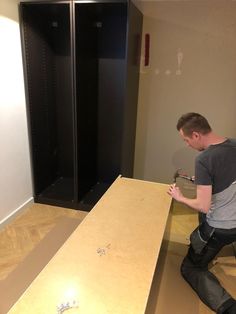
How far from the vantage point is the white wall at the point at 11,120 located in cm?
242

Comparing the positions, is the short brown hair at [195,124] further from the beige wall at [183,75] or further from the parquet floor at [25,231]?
the parquet floor at [25,231]

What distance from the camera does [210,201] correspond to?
1.62 meters

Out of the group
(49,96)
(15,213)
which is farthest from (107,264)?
(49,96)

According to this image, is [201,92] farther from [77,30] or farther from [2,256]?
[2,256]

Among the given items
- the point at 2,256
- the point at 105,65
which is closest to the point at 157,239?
the point at 2,256

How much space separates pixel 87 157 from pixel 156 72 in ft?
4.14

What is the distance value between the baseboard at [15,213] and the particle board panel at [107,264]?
130 cm

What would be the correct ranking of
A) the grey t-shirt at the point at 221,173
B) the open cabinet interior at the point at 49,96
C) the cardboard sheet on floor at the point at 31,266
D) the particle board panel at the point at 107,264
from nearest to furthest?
the particle board panel at the point at 107,264, the grey t-shirt at the point at 221,173, the cardboard sheet on floor at the point at 31,266, the open cabinet interior at the point at 49,96

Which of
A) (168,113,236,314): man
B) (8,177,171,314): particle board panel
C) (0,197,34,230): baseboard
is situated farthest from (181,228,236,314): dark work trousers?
(0,197,34,230): baseboard

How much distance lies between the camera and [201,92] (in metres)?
2.88

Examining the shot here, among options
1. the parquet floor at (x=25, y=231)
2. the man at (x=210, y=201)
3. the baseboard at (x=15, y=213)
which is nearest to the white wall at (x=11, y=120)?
the baseboard at (x=15, y=213)

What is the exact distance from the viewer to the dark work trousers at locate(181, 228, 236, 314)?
1781mm

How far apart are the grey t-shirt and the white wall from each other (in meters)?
1.87

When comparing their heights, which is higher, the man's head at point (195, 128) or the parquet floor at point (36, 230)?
the man's head at point (195, 128)
